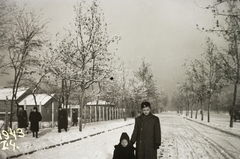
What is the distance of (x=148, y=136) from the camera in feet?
16.6

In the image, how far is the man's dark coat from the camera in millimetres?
5000

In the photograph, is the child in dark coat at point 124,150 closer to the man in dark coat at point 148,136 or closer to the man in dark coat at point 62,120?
the man in dark coat at point 148,136

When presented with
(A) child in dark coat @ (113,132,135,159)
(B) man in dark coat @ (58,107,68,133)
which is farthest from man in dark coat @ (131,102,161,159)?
(B) man in dark coat @ (58,107,68,133)

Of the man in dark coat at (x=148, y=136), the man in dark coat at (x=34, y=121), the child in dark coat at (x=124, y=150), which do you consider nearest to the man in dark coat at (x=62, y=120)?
the man in dark coat at (x=34, y=121)

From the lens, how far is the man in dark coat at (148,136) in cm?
500

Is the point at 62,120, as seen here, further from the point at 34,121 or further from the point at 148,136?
the point at 148,136

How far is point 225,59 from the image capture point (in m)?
21.0

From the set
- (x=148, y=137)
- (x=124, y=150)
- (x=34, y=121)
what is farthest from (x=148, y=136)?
(x=34, y=121)

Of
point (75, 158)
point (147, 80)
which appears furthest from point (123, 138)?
point (147, 80)

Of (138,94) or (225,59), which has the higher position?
(225,59)

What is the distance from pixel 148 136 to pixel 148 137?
0.02 metres

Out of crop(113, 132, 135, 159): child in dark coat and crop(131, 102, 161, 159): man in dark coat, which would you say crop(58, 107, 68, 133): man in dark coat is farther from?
crop(131, 102, 161, 159): man in dark coat

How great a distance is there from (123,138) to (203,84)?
30.2m

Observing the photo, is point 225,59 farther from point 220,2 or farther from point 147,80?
point 147,80
